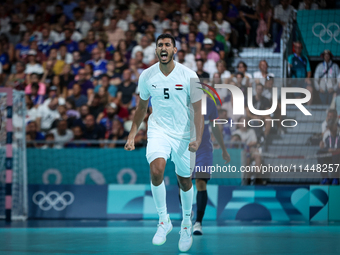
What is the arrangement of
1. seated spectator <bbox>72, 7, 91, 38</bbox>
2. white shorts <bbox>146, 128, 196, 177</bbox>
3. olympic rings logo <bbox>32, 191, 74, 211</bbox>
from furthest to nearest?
seated spectator <bbox>72, 7, 91, 38</bbox>, olympic rings logo <bbox>32, 191, 74, 211</bbox>, white shorts <bbox>146, 128, 196, 177</bbox>

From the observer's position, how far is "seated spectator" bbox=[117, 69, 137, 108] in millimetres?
11688

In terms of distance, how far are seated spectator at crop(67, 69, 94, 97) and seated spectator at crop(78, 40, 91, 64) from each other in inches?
30.4

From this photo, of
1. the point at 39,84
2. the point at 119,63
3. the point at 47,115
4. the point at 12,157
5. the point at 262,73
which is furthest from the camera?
the point at 119,63

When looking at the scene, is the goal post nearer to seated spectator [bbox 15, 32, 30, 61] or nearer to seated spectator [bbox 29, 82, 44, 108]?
seated spectator [bbox 29, 82, 44, 108]

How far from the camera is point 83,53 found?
13594mm

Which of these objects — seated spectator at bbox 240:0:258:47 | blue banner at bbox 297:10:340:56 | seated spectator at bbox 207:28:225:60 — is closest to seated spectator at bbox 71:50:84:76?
seated spectator at bbox 207:28:225:60

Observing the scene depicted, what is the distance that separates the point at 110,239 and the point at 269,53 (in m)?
8.22

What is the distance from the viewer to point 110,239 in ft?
21.8

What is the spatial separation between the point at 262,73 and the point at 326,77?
150 cm

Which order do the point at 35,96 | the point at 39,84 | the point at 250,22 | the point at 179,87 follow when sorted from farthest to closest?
the point at 250,22, the point at 39,84, the point at 35,96, the point at 179,87

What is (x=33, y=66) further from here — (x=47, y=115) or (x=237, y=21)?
(x=237, y=21)

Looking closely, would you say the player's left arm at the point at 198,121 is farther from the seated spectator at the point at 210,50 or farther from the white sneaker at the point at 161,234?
the seated spectator at the point at 210,50

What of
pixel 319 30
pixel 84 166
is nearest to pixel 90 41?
pixel 84 166

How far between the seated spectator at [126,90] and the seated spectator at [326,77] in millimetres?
4346
